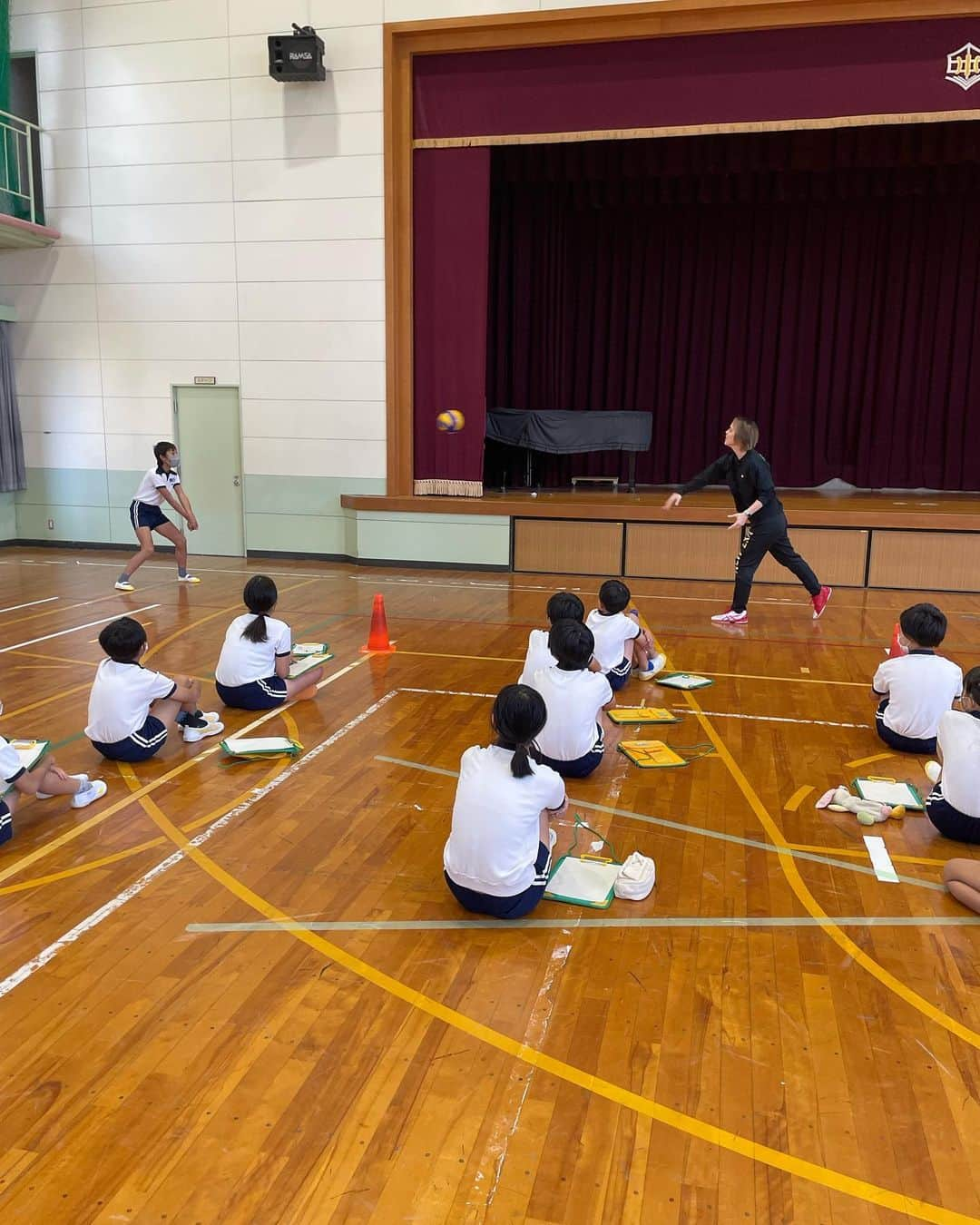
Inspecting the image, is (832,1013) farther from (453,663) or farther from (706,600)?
(706,600)

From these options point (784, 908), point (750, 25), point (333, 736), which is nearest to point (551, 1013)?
point (784, 908)

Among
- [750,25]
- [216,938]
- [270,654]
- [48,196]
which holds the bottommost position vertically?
[216,938]

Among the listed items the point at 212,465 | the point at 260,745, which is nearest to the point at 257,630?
the point at 260,745

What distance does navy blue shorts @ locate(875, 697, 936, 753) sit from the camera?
4883 mm

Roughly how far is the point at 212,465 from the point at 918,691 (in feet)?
31.7

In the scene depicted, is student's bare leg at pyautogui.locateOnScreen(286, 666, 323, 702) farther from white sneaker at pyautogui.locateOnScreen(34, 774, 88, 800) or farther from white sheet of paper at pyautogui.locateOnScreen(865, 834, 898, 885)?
white sheet of paper at pyautogui.locateOnScreen(865, 834, 898, 885)

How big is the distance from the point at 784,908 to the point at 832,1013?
62 centimetres

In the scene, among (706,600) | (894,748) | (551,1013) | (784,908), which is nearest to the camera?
(551,1013)

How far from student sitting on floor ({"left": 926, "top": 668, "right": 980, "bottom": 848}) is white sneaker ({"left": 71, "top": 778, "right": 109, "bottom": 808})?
3.51m

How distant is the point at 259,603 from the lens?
525 cm

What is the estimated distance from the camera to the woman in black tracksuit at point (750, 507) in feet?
25.0

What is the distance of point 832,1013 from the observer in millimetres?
2742

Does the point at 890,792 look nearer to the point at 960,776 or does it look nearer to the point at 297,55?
the point at 960,776

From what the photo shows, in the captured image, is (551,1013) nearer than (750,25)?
Yes
